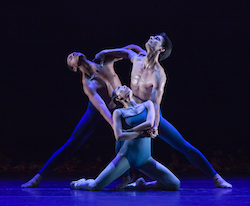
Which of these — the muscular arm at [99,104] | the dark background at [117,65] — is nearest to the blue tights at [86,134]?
the muscular arm at [99,104]

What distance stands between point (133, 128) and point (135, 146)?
178mm

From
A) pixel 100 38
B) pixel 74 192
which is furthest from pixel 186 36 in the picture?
pixel 74 192

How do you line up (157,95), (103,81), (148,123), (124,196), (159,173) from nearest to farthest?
(124,196) → (148,123) → (159,173) → (157,95) → (103,81)

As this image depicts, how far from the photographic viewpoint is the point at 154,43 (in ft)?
13.8

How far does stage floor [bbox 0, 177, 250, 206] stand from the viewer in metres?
3.26

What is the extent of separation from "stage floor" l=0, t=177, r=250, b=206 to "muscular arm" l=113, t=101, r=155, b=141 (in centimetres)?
52

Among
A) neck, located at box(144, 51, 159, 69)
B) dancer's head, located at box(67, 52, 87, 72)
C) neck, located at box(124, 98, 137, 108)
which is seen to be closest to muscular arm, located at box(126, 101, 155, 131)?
neck, located at box(124, 98, 137, 108)

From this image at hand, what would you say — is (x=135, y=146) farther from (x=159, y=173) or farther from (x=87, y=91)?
(x=87, y=91)

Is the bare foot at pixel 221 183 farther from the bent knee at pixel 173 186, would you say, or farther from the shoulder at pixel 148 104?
the shoulder at pixel 148 104

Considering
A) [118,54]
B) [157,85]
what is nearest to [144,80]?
[157,85]

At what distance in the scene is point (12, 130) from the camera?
638cm

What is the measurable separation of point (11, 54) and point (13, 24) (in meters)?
0.45

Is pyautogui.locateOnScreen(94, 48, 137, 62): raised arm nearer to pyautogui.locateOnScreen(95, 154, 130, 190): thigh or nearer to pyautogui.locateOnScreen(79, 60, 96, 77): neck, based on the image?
pyautogui.locateOnScreen(79, 60, 96, 77): neck

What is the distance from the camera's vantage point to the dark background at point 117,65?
6.31 m
